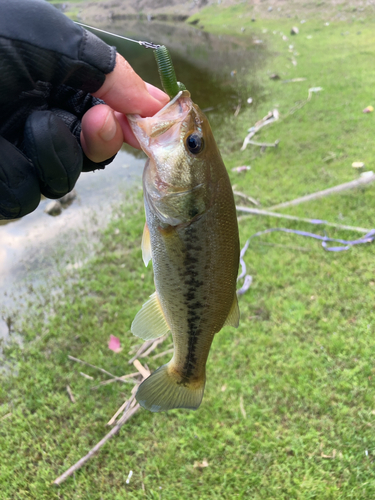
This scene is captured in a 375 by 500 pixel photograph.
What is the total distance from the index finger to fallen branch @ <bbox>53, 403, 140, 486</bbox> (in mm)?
3066

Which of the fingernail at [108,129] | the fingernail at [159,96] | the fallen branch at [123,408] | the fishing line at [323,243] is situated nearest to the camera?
the fingernail at [108,129]

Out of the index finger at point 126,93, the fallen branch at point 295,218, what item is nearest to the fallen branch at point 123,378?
the index finger at point 126,93

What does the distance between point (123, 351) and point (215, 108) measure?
31.1 feet

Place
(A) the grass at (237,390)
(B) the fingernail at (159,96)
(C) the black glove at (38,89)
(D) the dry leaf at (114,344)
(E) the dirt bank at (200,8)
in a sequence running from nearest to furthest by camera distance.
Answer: (C) the black glove at (38,89), (B) the fingernail at (159,96), (A) the grass at (237,390), (D) the dry leaf at (114,344), (E) the dirt bank at (200,8)

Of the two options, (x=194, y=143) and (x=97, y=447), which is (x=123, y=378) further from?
(x=194, y=143)

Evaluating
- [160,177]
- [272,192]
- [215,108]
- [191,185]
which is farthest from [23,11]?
[215,108]

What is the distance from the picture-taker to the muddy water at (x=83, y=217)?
18.2 ft

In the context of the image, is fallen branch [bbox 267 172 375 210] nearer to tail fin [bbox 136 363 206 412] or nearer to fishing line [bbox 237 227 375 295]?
fishing line [bbox 237 227 375 295]

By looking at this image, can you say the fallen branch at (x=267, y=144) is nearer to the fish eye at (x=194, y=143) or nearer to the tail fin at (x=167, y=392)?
the fish eye at (x=194, y=143)

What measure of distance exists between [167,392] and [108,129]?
5.16 feet

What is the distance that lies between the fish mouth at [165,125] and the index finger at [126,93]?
0.08 meters

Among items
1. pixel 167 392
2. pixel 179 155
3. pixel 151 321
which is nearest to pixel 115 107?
pixel 179 155

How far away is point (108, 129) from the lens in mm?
1780

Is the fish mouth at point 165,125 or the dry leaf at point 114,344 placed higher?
the fish mouth at point 165,125
